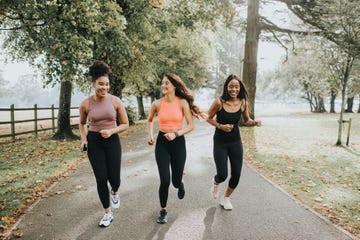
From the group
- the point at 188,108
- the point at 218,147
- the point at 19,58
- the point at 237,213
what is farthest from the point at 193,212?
the point at 19,58

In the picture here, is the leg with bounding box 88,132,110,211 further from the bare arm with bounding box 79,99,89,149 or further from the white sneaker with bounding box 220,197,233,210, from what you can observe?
the white sneaker with bounding box 220,197,233,210

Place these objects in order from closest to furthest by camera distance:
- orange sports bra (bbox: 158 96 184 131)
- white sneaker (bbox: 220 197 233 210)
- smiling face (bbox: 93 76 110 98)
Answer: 1. smiling face (bbox: 93 76 110 98)
2. orange sports bra (bbox: 158 96 184 131)
3. white sneaker (bbox: 220 197 233 210)

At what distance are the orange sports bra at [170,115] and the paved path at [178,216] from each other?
4.64ft

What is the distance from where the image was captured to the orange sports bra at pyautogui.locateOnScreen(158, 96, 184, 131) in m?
4.36

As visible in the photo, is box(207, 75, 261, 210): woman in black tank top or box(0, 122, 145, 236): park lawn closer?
box(207, 75, 261, 210): woman in black tank top

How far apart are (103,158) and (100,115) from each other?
61cm

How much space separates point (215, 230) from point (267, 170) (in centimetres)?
434

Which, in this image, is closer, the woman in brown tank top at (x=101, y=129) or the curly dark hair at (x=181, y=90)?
the woman in brown tank top at (x=101, y=129)

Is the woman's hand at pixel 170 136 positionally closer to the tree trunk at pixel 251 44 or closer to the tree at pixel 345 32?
the tree at pixel 345 32

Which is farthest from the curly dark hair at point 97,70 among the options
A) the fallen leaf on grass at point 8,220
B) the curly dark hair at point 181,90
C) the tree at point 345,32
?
the tree at point 345,32

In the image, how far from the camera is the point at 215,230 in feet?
13.5

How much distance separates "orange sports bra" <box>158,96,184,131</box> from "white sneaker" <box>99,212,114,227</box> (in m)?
1.51

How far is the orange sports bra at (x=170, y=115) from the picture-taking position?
4.36 m

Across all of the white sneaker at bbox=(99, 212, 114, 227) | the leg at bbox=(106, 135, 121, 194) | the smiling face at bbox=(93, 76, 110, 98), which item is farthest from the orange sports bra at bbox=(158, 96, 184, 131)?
the white sneaker at bbox=(99, 212, 114, 227)
